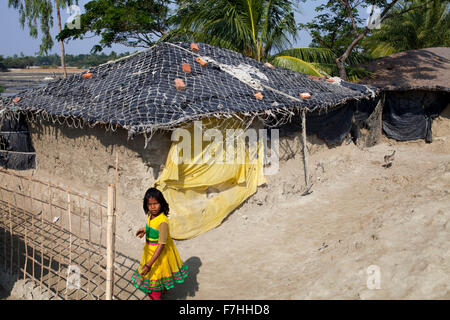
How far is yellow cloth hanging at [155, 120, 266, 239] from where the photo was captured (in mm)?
5410

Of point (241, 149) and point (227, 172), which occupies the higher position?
point (241, 149)

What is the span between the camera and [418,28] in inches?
642

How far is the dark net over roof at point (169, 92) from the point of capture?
210 inches

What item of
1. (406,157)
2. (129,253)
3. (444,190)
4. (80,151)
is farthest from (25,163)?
(406,157)

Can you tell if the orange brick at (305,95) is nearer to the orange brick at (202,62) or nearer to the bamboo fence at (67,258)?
the orange brick at (202,62)

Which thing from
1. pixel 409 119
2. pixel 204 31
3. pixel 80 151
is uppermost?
pixel 204 31

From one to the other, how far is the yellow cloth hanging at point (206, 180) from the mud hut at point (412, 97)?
7651mm

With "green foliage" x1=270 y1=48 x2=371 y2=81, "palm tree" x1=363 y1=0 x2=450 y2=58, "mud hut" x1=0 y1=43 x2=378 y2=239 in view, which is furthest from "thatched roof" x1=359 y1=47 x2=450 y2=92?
"mud hut" x1=0 y1=43 x2=378 y2=239

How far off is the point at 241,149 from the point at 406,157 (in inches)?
247

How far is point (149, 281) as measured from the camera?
358cm

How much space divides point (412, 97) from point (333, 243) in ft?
28.9

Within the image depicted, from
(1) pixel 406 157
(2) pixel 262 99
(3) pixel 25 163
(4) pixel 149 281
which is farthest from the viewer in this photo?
(1) pixel 406 157

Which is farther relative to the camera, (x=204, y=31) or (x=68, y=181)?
(x=204, y=31)

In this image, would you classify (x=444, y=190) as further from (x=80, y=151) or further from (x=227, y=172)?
(x=80, y=151)
